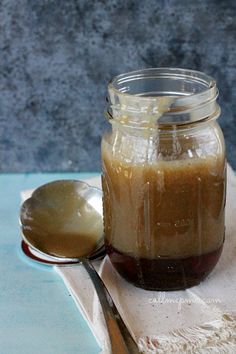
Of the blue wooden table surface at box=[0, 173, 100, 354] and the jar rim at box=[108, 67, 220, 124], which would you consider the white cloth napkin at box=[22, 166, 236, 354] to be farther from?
the jar rim at box=[108, 67, 220, 124]

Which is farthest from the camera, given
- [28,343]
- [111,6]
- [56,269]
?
[111,6]

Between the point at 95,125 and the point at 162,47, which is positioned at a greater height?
the point at 162,47

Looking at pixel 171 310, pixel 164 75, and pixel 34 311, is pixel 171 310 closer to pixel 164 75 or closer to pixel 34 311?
pixel 34 311

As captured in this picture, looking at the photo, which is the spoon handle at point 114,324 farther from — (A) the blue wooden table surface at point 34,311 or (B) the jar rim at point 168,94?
(B) the jar rim at point 168,94

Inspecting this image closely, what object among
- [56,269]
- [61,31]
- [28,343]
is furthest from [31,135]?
[28,343]

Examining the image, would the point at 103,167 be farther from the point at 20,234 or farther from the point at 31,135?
the point at 31,135

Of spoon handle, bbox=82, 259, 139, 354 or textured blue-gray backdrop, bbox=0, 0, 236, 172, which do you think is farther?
textured blue-gray backdrop, bbox=0, 0, 236, 172

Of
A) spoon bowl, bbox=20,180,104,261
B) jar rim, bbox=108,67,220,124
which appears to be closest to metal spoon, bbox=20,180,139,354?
spoon bowl, bbox=20,180,104,261
